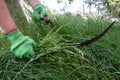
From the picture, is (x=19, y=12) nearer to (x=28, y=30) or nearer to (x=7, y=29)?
(x=28, y=30)

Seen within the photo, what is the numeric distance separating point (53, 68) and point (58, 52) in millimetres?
135

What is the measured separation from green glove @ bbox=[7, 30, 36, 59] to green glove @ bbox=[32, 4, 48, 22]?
0.46 m

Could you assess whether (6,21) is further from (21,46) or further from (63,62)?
(63,62)

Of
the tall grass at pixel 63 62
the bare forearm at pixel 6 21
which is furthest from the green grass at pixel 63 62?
the bare forearm at pixel 6 21

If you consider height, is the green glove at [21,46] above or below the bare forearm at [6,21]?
below

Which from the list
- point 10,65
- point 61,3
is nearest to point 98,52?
point 10,65

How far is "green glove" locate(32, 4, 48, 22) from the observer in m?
2.23

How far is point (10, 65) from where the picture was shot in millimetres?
1767

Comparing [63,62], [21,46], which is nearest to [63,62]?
[63,62]

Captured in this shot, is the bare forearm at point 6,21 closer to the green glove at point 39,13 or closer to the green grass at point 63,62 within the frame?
the green grass at point 63,62

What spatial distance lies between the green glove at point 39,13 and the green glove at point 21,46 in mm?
459

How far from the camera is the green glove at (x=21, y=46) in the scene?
5.75ft

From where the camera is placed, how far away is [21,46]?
1.77m

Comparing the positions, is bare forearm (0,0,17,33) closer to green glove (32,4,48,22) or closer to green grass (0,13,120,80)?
green grass (0,13,120,80)
